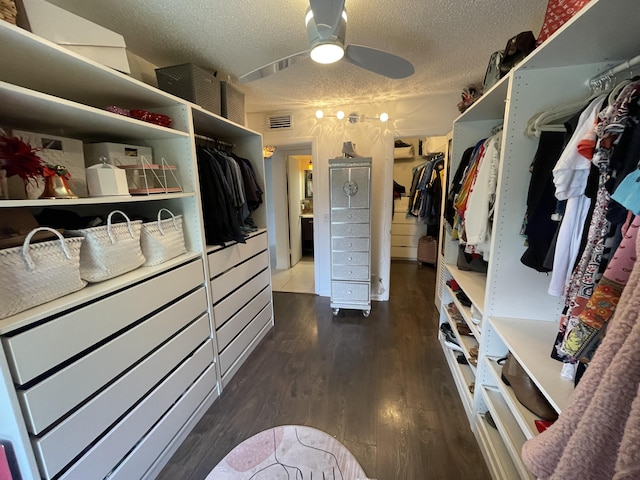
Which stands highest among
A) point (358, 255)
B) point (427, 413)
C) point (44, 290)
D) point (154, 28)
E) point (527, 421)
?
point (154, 28)

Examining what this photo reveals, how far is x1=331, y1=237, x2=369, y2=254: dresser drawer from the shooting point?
2748mm

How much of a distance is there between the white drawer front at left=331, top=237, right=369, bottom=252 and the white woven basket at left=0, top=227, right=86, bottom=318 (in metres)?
2.09

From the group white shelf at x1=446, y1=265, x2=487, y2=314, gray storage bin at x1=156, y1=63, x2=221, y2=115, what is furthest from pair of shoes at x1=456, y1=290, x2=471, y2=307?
gray storage bin at x1=156, y1=63, x2=221, y2=115

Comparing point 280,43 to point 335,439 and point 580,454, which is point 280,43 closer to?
point 580,454

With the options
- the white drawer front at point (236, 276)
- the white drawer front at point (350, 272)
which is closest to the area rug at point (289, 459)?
the white drawer front at point (236, 276)

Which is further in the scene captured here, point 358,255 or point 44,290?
point 358,255

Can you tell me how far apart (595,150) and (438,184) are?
343cm

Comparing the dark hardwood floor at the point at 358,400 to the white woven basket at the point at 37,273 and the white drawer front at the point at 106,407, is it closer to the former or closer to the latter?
the white drawer front at the point at 106,407

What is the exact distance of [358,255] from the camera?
9.15ft

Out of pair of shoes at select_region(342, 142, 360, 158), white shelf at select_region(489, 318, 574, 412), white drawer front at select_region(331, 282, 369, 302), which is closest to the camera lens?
white shelf at select_region(489, 318, 574, 412)

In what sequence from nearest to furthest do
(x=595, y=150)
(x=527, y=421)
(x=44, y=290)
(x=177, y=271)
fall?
(x=595, y=150) → (x=44, y=290) → (x=527, y=421) → (x=177, y=271)

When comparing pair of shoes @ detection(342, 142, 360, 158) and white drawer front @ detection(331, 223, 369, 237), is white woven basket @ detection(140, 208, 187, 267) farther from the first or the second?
pair of shoes @ detection(342, 142, 360, 158)

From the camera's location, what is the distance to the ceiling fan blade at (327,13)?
1.02 meters

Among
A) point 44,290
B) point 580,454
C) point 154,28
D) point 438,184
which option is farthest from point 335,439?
point 438,184
